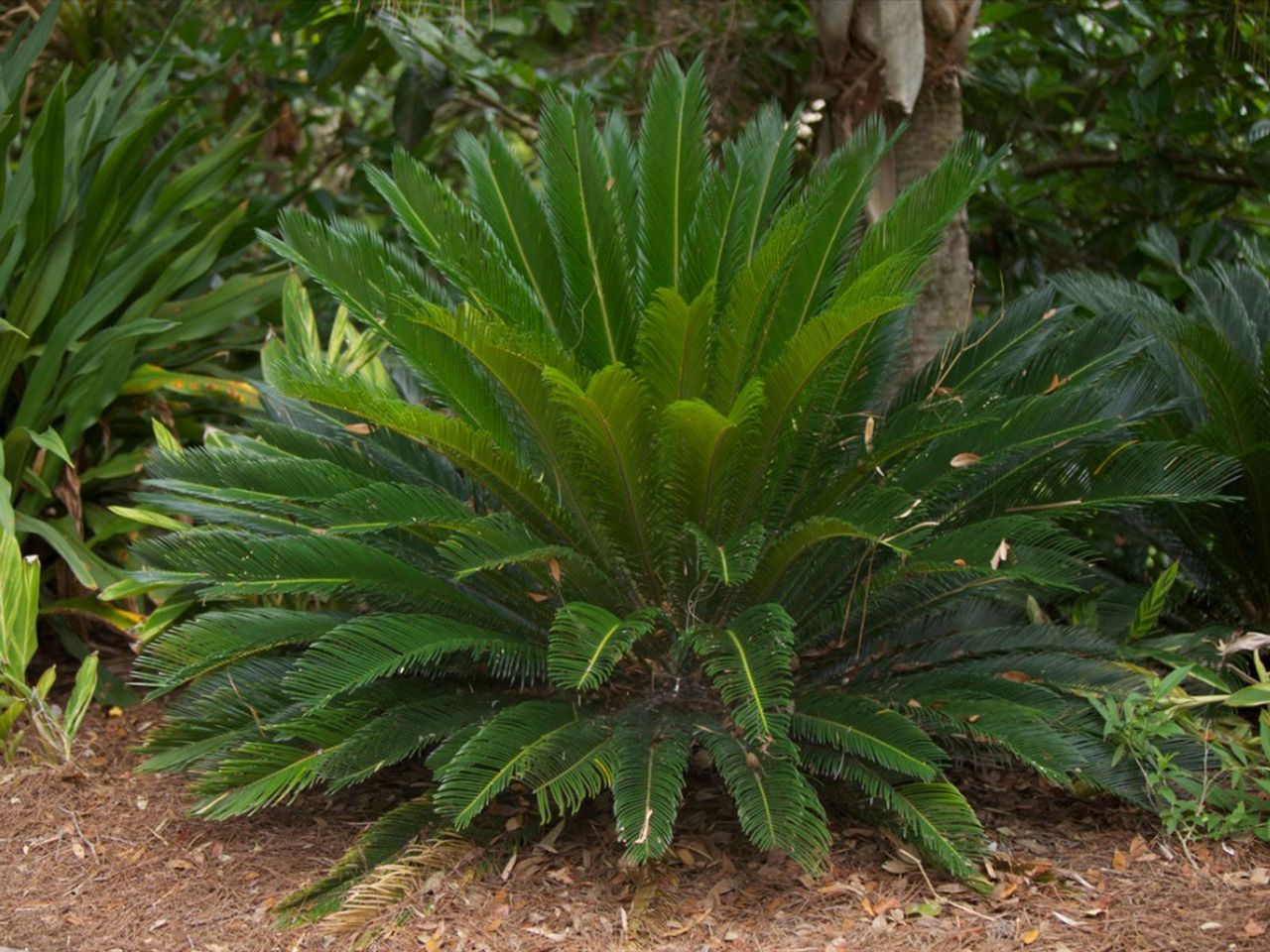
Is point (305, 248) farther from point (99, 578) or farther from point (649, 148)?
point (99, 578)

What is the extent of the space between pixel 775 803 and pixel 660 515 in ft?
2.46

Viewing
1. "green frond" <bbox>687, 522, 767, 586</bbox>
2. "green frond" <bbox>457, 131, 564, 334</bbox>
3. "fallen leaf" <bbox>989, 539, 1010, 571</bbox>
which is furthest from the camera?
"green frond" <bbox>457, 131, 564, 334</bbox>

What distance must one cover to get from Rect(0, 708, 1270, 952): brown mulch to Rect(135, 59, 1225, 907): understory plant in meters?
0.13

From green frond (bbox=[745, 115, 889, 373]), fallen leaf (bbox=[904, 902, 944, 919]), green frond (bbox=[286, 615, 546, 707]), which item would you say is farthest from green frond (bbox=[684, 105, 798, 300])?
fallen leaf (bbox=[904, 902, 944, 919])

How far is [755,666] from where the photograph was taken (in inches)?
111

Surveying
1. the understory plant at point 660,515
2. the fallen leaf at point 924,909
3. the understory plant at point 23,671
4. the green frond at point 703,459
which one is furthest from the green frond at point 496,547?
the understory plant at point 23,671

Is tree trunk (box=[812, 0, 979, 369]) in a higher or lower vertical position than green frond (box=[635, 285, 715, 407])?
higher

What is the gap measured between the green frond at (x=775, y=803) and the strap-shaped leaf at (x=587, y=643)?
0.37 meters

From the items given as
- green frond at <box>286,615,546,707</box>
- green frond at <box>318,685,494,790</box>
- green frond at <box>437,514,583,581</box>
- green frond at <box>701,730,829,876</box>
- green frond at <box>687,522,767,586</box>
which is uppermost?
green frond at <box>687,522,767,586</box>

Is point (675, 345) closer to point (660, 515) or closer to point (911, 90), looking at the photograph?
point (660, 515)

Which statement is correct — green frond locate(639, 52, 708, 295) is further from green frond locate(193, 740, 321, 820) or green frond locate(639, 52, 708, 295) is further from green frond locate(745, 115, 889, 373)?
green frond locate(193, 740, 321, 820)

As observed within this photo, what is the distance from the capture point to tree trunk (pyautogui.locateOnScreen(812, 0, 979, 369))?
4.15 meters

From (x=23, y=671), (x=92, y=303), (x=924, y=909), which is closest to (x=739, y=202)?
(x=924, y=909)

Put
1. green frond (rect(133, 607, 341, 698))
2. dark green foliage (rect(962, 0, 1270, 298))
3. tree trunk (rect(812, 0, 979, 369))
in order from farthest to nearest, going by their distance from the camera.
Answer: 1. dark green foliage (rect(962, 0, 1270, 298))
2. tree trunk (rect(812, 0, 979, 369))
3. green frond (rect(133, 607, 341, 698))
